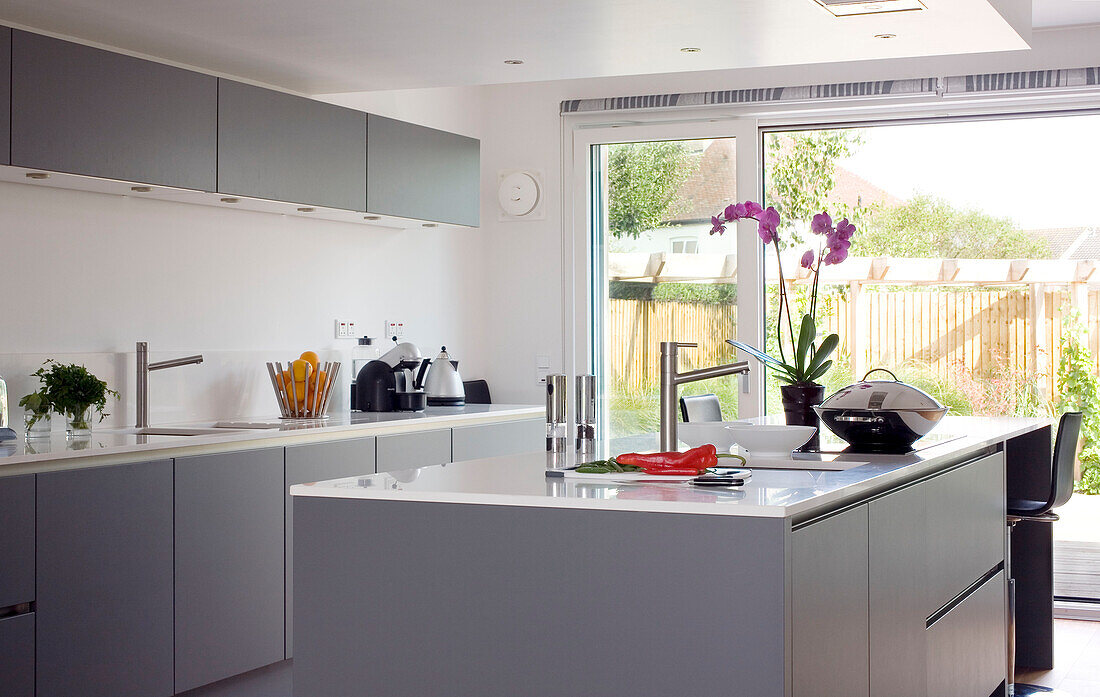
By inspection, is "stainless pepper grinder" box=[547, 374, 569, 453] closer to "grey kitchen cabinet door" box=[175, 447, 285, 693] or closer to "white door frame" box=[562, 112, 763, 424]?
"grey kitchen cabinet door" box=[175, 447, 285, 693]

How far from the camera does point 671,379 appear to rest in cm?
258

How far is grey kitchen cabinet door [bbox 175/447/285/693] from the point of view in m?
3.42

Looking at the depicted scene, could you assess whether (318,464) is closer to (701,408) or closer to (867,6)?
(701,408)

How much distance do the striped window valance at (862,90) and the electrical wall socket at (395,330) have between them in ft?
4.67

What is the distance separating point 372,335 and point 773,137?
2.28 m

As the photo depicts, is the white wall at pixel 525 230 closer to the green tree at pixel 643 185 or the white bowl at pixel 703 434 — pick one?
the green tree at pixel 643 185

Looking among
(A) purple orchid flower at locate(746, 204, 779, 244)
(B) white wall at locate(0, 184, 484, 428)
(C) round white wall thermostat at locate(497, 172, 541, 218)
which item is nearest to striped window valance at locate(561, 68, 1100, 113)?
(C) round white wall thermostat at locate(497, 172, 541, 218)

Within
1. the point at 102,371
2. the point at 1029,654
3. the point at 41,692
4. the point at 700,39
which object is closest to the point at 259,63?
the point at 102,371

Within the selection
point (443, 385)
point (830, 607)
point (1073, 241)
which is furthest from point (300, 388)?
point (1073, 241)

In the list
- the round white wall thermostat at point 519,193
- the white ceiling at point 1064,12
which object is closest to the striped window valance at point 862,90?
the white ceiling at point 1064,12

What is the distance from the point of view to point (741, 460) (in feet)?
7.93

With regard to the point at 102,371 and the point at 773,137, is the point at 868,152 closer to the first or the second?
the point at 773,137

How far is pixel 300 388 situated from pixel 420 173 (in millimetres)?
1093

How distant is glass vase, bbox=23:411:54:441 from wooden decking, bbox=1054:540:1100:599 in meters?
4.36
